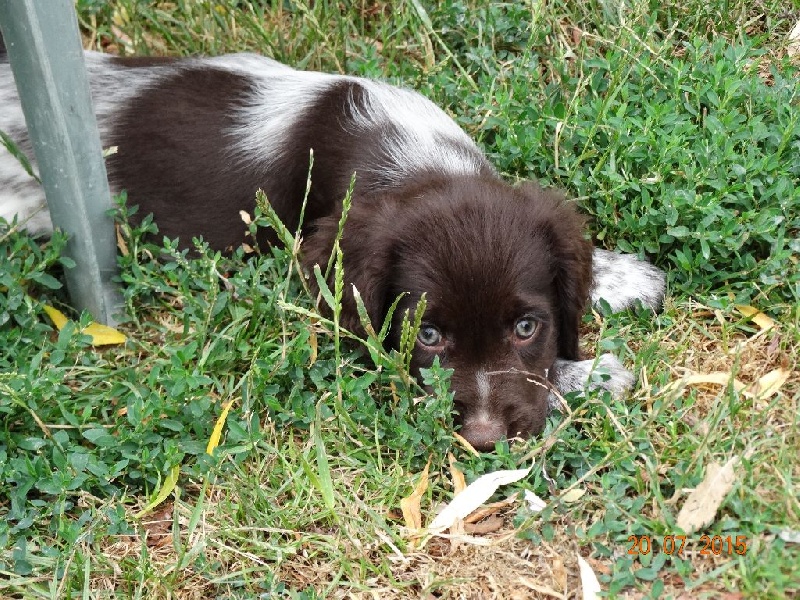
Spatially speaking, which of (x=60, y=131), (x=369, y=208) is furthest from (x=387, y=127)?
(x=60, y=131)

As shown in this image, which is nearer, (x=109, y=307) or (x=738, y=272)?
(x=738, y=272)

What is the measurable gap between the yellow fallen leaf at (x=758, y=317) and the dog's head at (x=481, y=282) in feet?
2.24

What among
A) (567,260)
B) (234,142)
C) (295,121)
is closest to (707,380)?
(567,260)

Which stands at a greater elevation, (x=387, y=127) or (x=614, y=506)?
(x=387, y=127)

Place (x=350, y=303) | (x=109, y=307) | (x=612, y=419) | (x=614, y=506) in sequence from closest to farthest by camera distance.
A: (x=614, y=506) < (x=612, y=419) < (x=350, y=303) < (x=109, y=307)

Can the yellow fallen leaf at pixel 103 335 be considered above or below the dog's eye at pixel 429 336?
below

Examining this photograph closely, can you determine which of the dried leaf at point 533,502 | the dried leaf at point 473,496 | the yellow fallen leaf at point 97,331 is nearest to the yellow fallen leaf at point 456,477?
the dried leaf at point 473,496

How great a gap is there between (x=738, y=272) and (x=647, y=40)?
1.34 metres

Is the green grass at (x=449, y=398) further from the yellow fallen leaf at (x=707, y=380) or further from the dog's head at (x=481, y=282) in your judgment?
the dog's head at (x=481, y=282)

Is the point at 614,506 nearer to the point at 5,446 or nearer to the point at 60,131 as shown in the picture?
the point at 5,446

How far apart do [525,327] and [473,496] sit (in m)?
0.67

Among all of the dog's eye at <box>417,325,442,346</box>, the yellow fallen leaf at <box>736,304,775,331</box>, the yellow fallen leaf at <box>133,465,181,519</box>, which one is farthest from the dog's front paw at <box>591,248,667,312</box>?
the yellow fallen leaf at <box>133,465,181,519</box>

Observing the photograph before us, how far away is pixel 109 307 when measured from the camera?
14.2 ft

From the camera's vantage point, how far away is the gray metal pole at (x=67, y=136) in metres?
3.57
